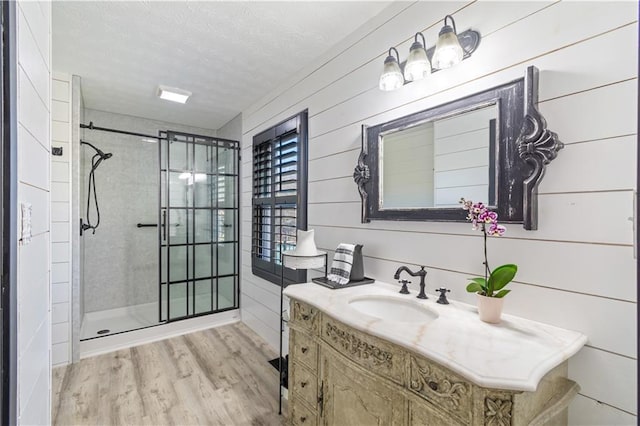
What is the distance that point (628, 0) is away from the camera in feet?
3.11

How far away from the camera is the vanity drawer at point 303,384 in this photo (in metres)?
1.51

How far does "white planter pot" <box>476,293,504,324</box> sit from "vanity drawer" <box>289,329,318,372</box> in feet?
2.57

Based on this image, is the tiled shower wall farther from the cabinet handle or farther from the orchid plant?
the orchid plant

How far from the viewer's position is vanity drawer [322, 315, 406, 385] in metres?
1.07

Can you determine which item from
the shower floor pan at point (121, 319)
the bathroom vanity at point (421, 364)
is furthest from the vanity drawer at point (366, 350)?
the shower floor pan at point (121, 319)

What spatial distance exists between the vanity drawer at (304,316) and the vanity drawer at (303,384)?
0.22m

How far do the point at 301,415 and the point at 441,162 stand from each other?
1.49 meters

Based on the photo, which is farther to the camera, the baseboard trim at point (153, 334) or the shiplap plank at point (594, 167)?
the baseboard trim at point (153, 334)

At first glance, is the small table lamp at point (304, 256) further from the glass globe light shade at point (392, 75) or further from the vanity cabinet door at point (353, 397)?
the glass globe light shade at point (392, 75)

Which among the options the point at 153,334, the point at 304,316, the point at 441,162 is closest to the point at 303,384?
the point at 304,316

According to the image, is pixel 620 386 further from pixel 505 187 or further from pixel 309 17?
pixel 309 17

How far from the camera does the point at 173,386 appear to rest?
2.24 metres

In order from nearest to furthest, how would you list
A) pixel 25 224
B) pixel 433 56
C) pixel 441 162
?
pixel 25 224, pixel 433 56, pixel 441 162

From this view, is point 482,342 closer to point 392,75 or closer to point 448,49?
point 448,49
